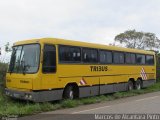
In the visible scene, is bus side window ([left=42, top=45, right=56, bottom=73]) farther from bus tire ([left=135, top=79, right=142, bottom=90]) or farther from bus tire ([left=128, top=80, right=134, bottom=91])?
bus tire ([left=135, top=79, right=142, bottom=90])

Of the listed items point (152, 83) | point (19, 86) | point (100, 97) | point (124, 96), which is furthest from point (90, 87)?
point (152, 83)

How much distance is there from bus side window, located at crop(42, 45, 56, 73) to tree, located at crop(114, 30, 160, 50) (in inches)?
2173

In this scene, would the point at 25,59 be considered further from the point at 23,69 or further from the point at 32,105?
the point at 32,105

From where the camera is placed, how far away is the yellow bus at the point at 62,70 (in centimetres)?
1409

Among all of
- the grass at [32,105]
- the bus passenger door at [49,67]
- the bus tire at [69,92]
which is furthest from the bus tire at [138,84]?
the bus passenger door at [49,67]

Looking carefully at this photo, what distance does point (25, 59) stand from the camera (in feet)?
47.6

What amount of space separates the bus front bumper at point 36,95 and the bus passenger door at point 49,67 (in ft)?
1.01

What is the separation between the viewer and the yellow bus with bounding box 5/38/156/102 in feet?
46.2

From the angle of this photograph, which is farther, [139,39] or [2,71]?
[139,39]

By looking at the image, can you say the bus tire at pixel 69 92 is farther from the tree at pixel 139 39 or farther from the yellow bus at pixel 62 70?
the tree at pixel 139 39

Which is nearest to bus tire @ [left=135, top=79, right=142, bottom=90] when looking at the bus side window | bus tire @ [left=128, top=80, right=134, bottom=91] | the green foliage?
bus tire @ [left=128, top=80, right=134, bottom=91]

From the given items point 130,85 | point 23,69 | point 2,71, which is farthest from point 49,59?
point 130,85

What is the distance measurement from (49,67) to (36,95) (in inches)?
59.3

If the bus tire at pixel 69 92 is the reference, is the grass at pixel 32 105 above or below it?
below
